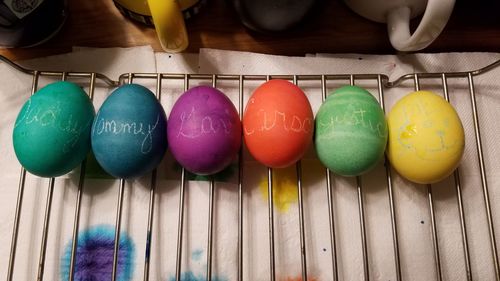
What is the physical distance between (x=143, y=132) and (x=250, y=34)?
252 millimetres

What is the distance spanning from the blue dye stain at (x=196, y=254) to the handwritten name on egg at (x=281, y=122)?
19 centimetres

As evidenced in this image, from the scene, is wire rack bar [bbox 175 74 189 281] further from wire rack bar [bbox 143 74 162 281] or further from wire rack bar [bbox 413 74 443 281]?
wire rack bar [bbox 413 74 443 281]

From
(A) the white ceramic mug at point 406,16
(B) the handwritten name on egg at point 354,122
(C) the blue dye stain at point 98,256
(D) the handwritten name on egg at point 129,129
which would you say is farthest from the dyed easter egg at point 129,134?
(A) the white ceramic mug at point 406,16

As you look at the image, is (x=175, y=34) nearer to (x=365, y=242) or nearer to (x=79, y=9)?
(x=79, y=9)

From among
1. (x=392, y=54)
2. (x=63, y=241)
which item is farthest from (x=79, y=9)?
(x=392, y=54)

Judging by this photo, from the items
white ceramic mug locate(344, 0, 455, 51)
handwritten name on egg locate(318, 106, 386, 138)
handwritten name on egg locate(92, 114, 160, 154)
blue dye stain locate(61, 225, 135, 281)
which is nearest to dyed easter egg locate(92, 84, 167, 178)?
handwritten name on egg locate(92, 114, 160, 154)

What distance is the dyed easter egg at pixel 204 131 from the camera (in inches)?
19.6

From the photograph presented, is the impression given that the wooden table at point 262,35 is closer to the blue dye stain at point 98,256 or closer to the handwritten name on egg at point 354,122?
the handwritten name on egg at point 354,122

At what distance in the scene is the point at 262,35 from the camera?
2.14 ft

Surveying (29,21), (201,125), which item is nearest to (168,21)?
(201,125)

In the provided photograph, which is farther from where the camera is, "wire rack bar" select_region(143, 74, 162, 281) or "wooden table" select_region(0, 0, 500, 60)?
"wooden table" select_region(0, 0, 500, 60)

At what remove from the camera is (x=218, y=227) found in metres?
0.57

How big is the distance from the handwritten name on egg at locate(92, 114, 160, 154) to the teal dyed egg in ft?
0.70

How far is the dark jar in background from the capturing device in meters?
0.54
